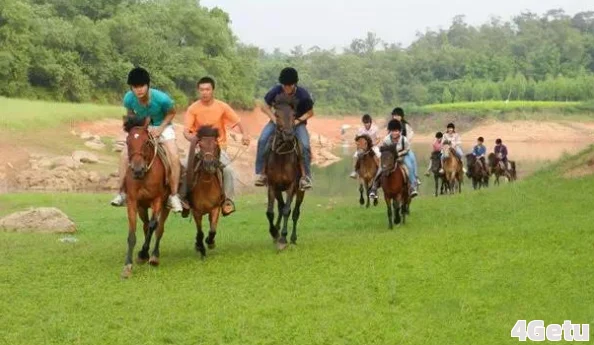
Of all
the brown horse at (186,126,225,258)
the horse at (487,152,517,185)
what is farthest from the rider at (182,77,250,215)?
A: the horse at (487,152,517,185)

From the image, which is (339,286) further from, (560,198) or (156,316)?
(560,198)

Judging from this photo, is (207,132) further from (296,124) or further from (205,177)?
(296,124)

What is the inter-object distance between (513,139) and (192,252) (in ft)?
255

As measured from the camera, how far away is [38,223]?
56.9 ft

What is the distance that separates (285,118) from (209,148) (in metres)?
1.44

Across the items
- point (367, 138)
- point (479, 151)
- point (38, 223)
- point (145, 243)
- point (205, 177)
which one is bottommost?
point (479, 151)

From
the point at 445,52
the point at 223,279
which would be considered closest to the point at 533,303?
the point at 223,279

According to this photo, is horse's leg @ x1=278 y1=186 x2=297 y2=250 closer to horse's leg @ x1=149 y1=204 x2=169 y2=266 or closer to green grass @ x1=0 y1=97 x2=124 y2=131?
horse's leg @ x1=149 y1=204 x2=169 y2=266

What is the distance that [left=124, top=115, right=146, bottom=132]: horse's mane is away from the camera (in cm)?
1126

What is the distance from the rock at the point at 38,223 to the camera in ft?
56.5

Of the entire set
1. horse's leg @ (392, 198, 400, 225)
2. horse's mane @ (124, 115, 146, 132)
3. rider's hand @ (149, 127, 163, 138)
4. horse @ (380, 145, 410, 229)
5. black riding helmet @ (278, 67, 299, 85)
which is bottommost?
horse's leg @ (392, 198, 400, 225)

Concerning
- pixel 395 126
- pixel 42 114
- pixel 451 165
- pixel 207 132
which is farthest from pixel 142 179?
pixel 42 114

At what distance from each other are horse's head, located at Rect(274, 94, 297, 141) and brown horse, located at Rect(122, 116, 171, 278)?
2.08m

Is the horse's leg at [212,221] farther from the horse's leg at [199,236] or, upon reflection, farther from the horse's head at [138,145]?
the horse's head at [138,145]
